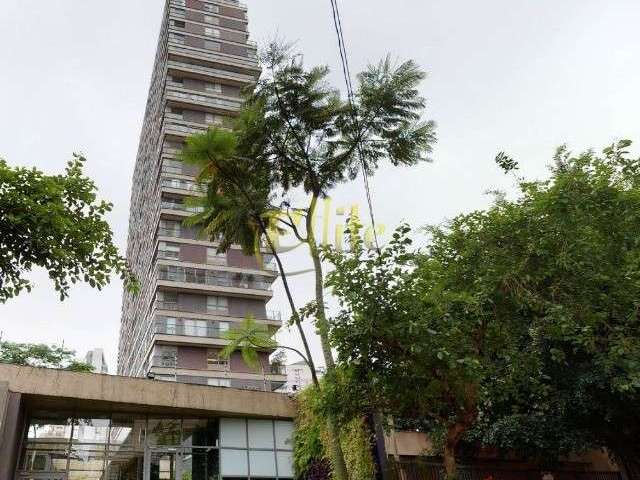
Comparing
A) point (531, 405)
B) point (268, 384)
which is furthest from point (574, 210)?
point (268, 384)

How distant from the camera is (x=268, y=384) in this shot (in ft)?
126

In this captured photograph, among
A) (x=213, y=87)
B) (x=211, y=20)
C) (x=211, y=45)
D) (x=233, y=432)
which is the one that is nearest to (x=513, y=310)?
(x=233, y=432)

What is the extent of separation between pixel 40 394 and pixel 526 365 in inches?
499

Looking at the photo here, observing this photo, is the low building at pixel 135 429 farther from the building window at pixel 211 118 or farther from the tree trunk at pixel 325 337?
the building window at pixel 211 118

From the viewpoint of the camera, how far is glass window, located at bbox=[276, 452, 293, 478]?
1748 cm

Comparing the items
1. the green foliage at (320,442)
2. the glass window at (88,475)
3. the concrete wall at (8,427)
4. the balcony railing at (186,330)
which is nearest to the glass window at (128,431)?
the glass window at (88,475)

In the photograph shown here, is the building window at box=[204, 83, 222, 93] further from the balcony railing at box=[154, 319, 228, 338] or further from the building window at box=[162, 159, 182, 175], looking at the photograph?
the balcony railing at box=[154, 319, 228, 338]

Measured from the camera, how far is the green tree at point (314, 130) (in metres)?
17.6

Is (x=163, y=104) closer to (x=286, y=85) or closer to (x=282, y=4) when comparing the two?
(x=286, y=85)

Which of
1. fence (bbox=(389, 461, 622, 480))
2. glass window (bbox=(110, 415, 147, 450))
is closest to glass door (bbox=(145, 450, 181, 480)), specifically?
glass window (bbox=(110, 415, 147, 450))

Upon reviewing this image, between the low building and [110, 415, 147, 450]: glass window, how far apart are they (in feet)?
0.10

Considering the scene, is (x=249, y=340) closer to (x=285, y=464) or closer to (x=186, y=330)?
(x=285, y=464)

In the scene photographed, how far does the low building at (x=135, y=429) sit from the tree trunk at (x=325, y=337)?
10.2 ft

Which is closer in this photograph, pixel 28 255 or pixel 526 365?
pixel 28 255
